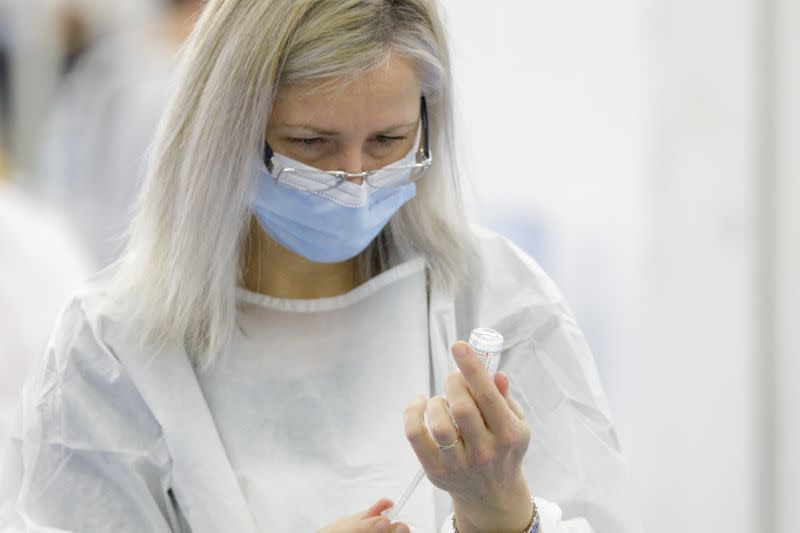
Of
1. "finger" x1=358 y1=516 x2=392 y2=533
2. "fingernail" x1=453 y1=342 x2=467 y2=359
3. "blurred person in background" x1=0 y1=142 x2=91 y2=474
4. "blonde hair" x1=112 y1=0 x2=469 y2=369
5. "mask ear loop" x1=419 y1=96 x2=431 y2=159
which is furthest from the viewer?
"blurred person in background" x1=0 y1=142 x2=91 y2=474

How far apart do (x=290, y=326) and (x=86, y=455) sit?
0.31 m

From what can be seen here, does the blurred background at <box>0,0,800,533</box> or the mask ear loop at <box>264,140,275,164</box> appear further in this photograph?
the blurred background at <box>0,0,800,533</box>

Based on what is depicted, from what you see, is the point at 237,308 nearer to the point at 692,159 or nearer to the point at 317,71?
the point at 317,71

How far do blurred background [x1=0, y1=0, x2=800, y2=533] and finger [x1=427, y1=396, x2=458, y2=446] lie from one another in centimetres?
154

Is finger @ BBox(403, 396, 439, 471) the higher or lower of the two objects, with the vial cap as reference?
lower

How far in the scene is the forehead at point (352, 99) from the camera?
1.35 metres

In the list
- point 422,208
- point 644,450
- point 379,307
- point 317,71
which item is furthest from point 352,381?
point 644,450

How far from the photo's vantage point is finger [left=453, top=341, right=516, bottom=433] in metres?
1.12

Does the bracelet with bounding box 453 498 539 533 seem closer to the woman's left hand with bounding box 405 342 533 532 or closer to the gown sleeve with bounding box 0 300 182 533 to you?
the woman's left hand with bounding box 405 342 533 532

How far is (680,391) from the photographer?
122 inches

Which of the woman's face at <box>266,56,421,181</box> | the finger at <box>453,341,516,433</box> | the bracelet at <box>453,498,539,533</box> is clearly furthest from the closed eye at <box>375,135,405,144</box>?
the bracelet at <box>453,498,539,533</box>

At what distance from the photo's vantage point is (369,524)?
4.05 ft

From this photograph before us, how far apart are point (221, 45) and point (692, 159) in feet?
6.36

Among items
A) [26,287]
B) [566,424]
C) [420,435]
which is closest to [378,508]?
[420,435]
